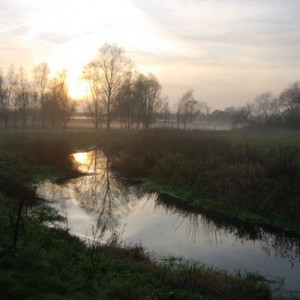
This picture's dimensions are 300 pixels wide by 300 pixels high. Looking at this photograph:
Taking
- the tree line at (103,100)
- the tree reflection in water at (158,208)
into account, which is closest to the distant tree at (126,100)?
the tree line at (103,100)

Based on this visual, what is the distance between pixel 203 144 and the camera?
29625mm

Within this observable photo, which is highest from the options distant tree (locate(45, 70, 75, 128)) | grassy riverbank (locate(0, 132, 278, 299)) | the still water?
distant tree (locate(45, 70, 75, 128))

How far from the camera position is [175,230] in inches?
647

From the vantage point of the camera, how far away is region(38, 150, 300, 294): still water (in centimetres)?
1303

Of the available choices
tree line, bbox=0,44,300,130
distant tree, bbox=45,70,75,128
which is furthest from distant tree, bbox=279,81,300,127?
distant tree, bbox=45,70,75,128

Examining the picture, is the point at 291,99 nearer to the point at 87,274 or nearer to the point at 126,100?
the point at 126,100

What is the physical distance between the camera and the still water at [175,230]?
13031 mm

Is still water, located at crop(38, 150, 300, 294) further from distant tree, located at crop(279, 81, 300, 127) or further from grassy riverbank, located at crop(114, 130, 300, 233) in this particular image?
distant tree, located at crop(279, 81, 300, 127)

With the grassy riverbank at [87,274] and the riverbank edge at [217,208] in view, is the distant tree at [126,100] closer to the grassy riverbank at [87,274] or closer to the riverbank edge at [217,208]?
the riverbank edge at [217,208]

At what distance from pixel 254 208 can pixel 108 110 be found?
54.9 meters

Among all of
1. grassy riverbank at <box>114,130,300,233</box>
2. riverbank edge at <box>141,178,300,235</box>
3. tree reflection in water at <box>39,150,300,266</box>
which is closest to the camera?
tree reflection in water at <box>39,150,300,266</box>

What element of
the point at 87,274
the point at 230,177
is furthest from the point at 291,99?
the point at 87,274

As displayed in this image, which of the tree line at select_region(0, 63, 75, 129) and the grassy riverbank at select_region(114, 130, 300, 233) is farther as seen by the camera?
the tree line at select_region(0, 63, 75, 129)

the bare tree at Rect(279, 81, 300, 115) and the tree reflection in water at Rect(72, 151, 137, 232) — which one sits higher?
the bare tree at Rect(279, 81, 300, 115)
